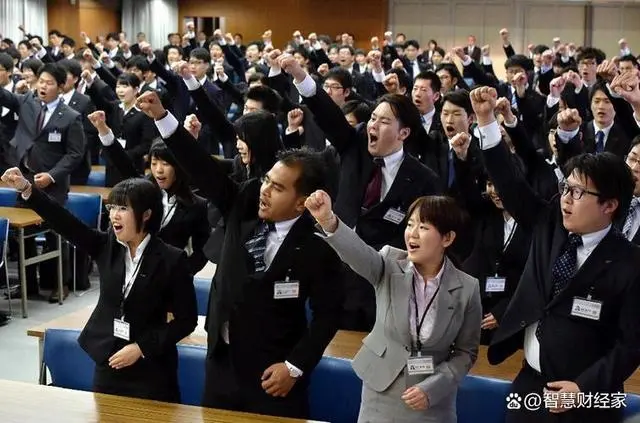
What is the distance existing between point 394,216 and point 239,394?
50.1 inches

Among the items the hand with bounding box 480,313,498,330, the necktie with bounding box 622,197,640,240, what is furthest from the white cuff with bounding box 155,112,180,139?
the necktie with bounding box 622,197,640,240

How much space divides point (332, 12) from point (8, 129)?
13.9 meters

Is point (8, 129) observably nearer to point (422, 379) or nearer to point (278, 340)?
point (278, 340)

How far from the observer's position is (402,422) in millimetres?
2484

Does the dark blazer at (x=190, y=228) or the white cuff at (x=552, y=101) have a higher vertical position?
the white cuff at (x=552, y=101)

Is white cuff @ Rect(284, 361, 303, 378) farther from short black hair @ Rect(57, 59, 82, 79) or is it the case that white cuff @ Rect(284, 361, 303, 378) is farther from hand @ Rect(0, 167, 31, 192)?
short black hair @ Rect(57, 59, 82, 79)

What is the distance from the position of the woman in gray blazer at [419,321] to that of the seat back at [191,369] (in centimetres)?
81

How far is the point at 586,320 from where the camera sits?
252 centimetres

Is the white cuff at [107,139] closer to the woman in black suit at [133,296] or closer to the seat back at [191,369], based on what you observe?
the woman in black suit at [133,296]

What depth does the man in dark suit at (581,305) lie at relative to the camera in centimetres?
246

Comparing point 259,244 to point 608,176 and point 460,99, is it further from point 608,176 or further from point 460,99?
point 460,99

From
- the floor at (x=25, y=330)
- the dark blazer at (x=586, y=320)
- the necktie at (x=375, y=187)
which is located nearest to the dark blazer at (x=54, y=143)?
the floor at (x=25, y=330)

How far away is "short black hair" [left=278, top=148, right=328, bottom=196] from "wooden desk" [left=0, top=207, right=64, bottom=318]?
3010 mm

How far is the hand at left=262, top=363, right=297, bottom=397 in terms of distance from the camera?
9.12 feet
